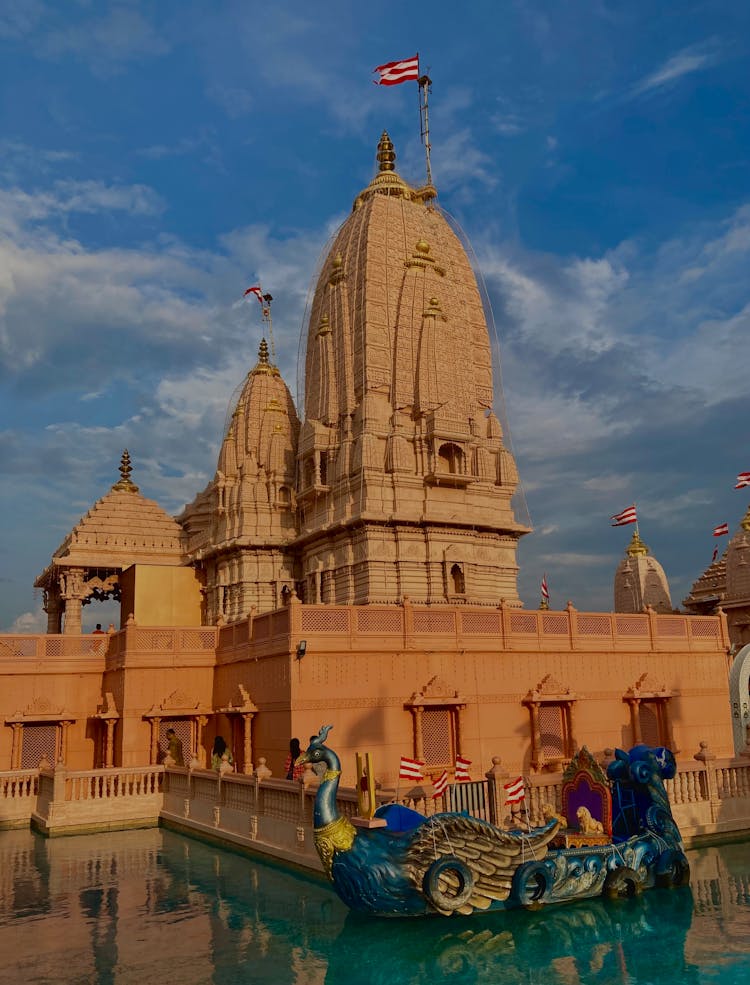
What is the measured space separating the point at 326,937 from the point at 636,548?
165ft

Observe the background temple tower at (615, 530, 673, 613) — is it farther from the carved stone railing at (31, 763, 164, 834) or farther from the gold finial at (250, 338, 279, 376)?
the carved stone railing at (31, 763, 164, 834)

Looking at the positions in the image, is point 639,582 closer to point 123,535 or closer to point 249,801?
point 123,535

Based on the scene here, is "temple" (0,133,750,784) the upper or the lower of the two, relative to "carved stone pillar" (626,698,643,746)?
upper

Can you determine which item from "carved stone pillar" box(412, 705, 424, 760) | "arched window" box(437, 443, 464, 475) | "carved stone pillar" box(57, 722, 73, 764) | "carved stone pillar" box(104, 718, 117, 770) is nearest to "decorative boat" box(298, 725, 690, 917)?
"carved stone pillar" box(412, 705, 424, 760)

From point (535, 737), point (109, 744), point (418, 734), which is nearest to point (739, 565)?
point (535, 737)

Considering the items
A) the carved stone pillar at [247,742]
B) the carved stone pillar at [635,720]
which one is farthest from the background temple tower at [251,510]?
the carved stone pillar at [635,720]

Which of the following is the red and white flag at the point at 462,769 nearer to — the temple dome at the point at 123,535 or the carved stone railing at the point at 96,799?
the carved stone railing at the point at 96,799

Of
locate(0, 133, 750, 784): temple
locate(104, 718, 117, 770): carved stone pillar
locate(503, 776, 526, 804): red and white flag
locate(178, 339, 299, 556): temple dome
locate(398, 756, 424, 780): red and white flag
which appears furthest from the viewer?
locate(178, 339, 299, 556): temple dome

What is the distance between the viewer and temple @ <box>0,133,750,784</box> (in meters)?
24.2

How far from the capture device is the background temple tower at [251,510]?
4103cm

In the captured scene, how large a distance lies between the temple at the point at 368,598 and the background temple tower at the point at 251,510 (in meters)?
0.12

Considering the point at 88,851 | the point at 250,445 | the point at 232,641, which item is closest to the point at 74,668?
the point at 232,641

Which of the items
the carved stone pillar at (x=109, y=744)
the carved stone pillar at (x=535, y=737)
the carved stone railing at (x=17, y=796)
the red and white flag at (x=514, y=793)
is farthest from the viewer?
the carved stone pillar at (x=109, y=744)

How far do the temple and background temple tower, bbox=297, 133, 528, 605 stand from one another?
0.10 m
